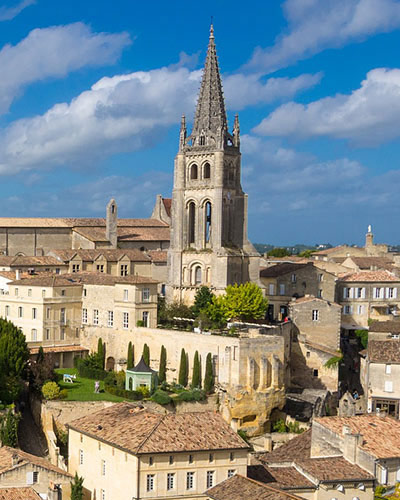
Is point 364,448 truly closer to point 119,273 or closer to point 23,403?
point 23,403

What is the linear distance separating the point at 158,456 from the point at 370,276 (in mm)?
44652

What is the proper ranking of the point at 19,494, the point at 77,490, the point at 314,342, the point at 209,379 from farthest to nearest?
the point at 314,342 < the point at 209,379 < the point at 77,490 < the point at 19,494

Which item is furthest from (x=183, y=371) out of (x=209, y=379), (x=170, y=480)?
(x=170, y=480)

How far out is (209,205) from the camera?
270 ft

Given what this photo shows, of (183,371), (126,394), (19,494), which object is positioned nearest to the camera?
(19,494)

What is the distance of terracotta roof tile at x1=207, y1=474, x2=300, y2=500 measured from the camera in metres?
40.8

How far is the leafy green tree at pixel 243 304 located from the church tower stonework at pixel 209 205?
652 cm

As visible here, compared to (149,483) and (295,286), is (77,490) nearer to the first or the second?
(149,483)

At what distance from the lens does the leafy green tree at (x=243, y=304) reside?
71.3 m

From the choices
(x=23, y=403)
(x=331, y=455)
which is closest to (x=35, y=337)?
(x=23, y=403)

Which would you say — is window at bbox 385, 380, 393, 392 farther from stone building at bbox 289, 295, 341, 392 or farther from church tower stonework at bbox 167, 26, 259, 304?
church tower stonework at bbox 167, 26, 259, 304

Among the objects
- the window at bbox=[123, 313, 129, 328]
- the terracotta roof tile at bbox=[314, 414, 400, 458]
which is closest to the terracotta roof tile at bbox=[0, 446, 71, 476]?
the terracotta roof tile at bbox=[314, 414, 400, 458]

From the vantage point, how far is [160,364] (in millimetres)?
63688

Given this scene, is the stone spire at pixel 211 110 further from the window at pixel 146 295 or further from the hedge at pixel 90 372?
the hedge at pixel 90 372
